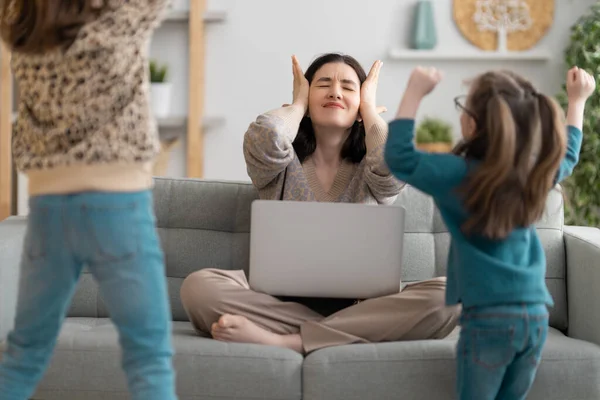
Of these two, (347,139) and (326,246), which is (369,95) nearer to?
(347,139)

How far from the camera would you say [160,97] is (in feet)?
13.1

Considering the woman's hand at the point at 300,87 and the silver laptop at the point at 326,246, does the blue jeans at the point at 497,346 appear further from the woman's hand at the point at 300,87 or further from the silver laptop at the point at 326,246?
the woman's hand at the point at 300,87

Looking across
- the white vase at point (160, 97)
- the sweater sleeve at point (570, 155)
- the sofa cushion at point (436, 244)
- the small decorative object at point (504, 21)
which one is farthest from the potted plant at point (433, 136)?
the sweater sleeve at point (570, 155)

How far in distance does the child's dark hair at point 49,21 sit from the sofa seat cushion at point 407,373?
85 centimetres

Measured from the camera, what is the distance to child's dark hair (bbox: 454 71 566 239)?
160 centimetres

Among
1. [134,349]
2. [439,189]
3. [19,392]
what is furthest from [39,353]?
[439,189]

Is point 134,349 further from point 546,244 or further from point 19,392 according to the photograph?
point 546,244

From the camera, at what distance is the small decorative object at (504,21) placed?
158 inches

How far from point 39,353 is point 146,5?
0.62 metres

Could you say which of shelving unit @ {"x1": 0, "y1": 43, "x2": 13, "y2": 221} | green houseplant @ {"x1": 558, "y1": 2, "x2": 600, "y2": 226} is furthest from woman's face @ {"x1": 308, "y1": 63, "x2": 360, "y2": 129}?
shelving unit @ {"x1": 0, "y1": 43, "x2": 13, "y2": 221}

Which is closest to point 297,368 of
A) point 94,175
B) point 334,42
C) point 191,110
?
point 94,175

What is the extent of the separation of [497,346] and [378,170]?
0.63m

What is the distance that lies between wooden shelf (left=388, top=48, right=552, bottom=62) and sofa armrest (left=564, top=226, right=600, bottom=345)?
1.90 meters

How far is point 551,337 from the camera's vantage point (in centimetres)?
202
